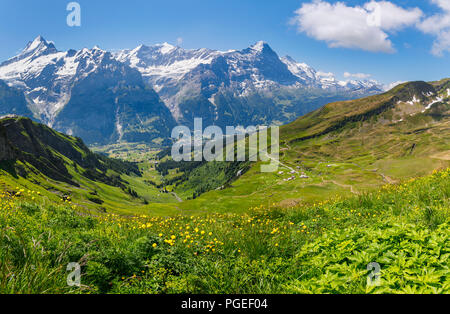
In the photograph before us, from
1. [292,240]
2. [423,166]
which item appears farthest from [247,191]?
[292,240]

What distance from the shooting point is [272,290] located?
5473 millimetres

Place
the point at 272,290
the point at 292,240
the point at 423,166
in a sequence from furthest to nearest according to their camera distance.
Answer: the point at 423,166 → the point at 292,240 → the point at 272,290

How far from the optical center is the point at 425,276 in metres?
4.37

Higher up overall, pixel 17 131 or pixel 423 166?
pixel 17 131

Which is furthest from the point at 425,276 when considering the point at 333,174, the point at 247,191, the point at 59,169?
the point at 59,169

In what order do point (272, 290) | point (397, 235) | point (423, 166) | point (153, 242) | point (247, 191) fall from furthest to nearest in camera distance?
point (247, 191)
point (423, 166)
point (153, 242)
point (397, 235)
point (272, 290)

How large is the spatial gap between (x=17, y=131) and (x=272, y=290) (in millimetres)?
223173

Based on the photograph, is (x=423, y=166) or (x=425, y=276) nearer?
(x=425, y=276)

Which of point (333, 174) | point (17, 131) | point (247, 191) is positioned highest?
point (17, 131)
